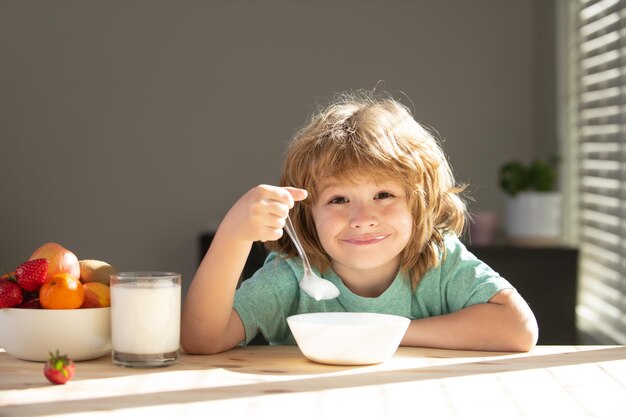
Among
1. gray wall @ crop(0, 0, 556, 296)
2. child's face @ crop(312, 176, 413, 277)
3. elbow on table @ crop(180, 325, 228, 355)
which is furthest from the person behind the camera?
gray wall @ crop(0, 0, 556, 296)

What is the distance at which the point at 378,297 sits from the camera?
4.90 feet

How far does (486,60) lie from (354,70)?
555 millimetres

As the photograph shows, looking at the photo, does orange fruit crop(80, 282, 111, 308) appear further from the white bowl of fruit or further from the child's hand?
the child's hand

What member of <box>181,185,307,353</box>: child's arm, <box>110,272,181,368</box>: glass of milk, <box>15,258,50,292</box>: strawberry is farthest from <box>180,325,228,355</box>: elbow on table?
<box>15,258,50,292</box>: strawberry

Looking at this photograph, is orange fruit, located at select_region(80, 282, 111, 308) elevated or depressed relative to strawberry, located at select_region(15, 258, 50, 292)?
depressed

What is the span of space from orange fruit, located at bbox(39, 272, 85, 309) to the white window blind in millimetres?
1888

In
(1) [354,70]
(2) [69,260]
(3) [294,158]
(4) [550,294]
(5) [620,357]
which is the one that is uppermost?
(1) [354,70]

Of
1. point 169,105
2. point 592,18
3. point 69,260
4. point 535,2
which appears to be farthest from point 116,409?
point 535,2

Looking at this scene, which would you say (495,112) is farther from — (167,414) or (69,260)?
(167,414)

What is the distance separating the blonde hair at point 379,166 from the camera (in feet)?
4.75

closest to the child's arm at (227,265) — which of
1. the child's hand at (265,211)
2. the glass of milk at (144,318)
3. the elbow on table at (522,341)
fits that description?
the child's hand at (265,211)

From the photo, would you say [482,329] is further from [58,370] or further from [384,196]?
[58,370]

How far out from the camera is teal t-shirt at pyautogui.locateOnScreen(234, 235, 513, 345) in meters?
1.48

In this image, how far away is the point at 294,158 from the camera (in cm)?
150
